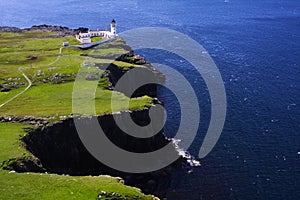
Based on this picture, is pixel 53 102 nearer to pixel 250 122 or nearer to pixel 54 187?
pixel 54 187

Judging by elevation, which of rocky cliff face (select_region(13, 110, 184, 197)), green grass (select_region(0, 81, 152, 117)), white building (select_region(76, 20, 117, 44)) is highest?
white building (select_region(76, 20, 117, 44))

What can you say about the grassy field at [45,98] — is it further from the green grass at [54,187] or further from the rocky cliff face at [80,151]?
the rocky cliff face at [80,151]

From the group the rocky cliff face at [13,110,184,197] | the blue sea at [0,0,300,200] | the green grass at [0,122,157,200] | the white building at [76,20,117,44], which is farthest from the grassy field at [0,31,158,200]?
the blue sea at [0,0,300,200]

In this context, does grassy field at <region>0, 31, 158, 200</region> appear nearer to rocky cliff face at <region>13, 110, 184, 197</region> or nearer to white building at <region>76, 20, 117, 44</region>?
rocky cliff face at <region>13, 110, 184, 197</region>

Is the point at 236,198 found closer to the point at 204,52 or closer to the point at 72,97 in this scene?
the point at 72,97

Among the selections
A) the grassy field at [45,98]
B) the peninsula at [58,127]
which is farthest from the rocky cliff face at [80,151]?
the grassy field at [45,98]

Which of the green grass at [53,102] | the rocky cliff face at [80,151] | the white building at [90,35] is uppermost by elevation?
the white building at [90,35]

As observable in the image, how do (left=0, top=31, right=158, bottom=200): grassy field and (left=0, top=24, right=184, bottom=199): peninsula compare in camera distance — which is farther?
(left=0, top=24, right=184, bottom=199): peninsula

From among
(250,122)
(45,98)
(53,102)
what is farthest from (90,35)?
(250,122)

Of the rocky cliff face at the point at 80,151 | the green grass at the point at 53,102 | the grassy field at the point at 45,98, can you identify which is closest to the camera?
the grassy field at the point at 45,98

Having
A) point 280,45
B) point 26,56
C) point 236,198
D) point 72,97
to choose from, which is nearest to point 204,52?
→ point 280,45
